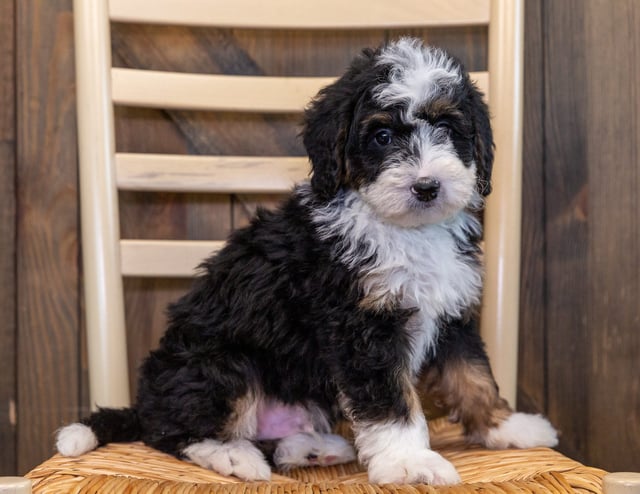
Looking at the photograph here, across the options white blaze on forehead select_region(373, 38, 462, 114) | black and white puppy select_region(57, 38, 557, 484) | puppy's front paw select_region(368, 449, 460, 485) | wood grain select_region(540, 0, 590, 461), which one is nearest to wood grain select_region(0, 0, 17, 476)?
black and white puppy select_region(57, 38, 557, 484)

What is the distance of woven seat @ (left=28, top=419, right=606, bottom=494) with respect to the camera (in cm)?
131

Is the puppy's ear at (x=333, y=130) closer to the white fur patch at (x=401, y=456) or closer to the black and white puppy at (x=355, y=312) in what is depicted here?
the black and white puppy at (x=355, y=312)

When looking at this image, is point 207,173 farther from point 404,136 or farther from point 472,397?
point 472,397

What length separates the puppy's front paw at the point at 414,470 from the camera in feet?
4.82

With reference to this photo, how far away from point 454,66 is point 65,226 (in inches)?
53.4

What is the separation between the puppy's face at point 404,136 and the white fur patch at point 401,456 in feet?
1.41

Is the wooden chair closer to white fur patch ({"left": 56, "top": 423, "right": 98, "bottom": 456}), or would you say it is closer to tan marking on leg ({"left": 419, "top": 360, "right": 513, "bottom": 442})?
tan marking on leg ({"left": 419, "top": 360, "right": 513, "bottom": 442})

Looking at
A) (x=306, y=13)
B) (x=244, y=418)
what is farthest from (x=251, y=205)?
(x=244, y=418)

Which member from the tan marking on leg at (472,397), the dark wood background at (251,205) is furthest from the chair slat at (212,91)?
the tan marking on leg at (472,397)

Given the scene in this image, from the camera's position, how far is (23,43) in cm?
238

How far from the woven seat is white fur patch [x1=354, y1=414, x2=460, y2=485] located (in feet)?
0.19

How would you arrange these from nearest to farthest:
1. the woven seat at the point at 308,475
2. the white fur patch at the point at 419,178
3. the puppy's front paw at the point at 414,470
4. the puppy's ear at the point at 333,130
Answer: the woven seat at the point at 308,475, the puppy's front paw at the point at 414,470, the white fur patch at the point at 419,178, the puppy's ear at the point at 333,130

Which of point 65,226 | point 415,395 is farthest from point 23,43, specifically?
point 415,395

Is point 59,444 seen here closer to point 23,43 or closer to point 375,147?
point 375,147
